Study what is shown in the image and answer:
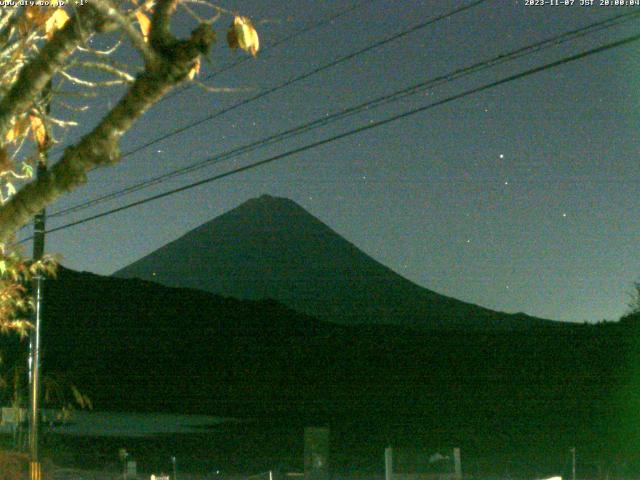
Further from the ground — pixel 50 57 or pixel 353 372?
pixel 353 372

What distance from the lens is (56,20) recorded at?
6043 mm

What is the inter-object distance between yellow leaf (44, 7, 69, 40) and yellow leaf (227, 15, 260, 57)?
97 cm

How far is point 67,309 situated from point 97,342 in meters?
4.36

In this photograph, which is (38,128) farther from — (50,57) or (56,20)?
(50,57)

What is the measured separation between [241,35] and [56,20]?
1.48 m

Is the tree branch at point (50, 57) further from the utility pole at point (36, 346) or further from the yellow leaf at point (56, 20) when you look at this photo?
the utility pole at point (36, 346)

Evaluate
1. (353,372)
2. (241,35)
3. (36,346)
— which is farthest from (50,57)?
(353,372)

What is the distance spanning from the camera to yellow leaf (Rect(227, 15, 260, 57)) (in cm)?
520

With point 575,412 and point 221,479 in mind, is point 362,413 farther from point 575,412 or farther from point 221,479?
point 221,479

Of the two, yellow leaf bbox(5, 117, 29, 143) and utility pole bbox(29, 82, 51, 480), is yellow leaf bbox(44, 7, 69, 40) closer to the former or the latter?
yellow leaf bbox(5, 117, 29, 143)

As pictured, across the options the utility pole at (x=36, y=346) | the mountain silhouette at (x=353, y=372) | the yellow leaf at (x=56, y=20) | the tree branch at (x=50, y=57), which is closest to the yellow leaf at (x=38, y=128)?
the yellow leaf at (x=56, y=20)

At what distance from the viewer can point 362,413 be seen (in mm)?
64812

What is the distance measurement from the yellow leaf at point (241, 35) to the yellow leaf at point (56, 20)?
38.4 inches

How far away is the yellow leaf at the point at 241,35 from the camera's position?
17.1ft
